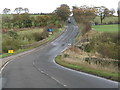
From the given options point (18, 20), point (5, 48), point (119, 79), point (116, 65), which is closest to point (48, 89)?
point (119, 79)

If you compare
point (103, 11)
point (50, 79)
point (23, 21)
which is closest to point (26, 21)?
point (23, 21)

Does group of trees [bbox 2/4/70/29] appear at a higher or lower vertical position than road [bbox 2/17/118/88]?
higher

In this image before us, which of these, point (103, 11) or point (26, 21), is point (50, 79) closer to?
point (26, 21)

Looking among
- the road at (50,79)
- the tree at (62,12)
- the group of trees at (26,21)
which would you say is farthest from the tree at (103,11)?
the road at (50,79)

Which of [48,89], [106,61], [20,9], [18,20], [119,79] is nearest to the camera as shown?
[48,89]

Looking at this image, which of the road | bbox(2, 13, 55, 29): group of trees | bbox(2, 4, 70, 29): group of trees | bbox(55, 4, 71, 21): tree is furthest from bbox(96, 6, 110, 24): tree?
the road

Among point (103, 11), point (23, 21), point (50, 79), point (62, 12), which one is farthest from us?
point (103, 11)

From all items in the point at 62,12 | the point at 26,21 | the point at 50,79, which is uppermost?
the point at 62,12

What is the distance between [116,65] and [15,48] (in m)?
40.8

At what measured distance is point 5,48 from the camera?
189ft

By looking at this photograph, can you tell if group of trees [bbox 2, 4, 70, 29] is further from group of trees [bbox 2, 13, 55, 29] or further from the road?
the road

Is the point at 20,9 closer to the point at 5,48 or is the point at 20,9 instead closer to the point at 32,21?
the point at 32,21

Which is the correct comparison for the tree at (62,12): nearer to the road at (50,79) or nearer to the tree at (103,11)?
the tree at (103,11)

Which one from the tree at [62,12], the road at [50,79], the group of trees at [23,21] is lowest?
the road at [50,79]
